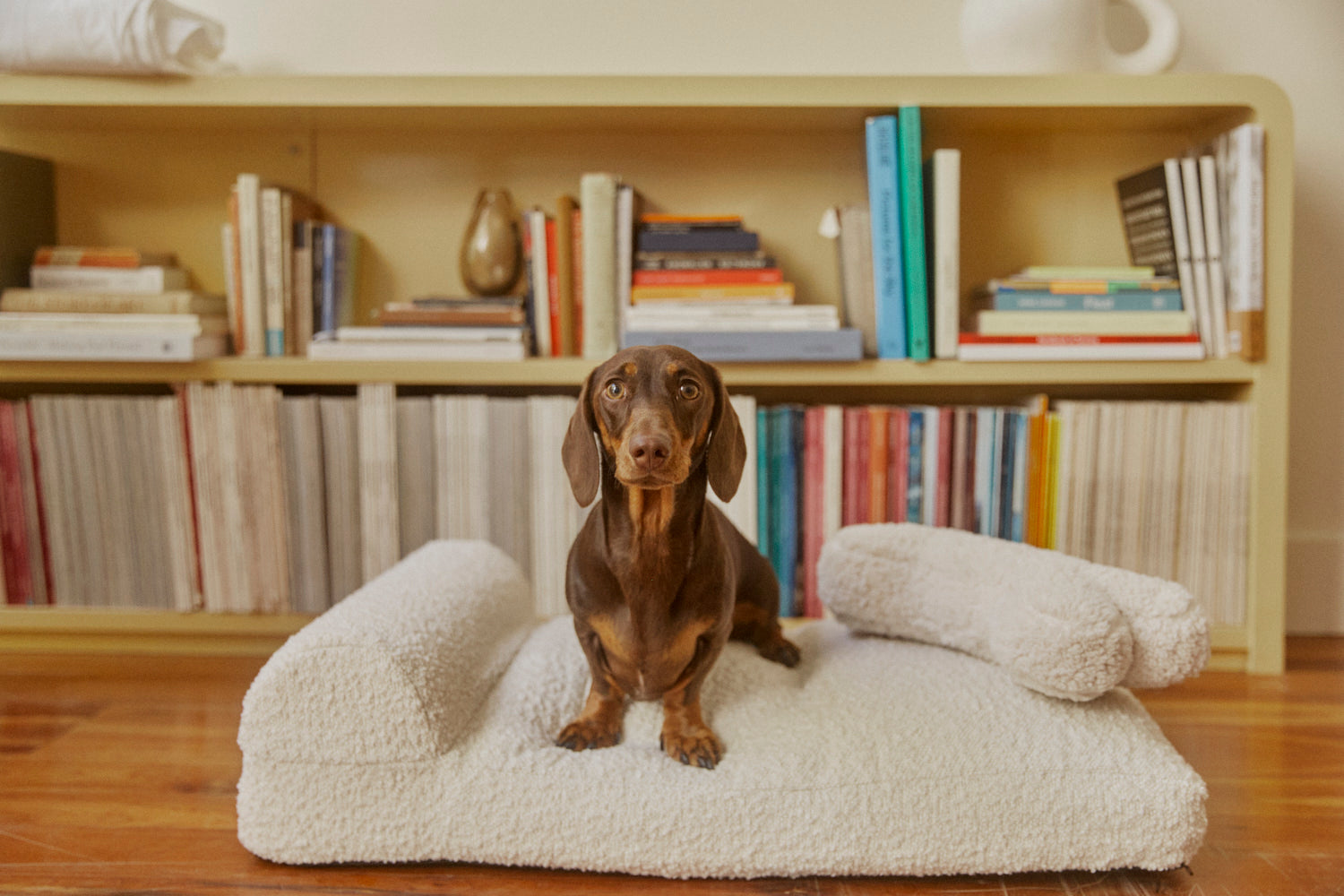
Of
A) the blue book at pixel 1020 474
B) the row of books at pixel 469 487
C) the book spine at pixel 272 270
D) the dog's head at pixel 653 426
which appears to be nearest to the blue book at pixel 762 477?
the row of books at pixel 469 487

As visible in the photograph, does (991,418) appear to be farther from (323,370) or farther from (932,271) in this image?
(323,370)

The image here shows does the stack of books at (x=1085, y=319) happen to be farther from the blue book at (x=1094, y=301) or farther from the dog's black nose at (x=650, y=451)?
the dog's black nose at (x=650, y=451)

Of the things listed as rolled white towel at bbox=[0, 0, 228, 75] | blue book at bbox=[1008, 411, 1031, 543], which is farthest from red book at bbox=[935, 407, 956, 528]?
rolled white towel at bbox=[0, 0, 228, 75]

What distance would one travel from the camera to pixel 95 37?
1.62 m

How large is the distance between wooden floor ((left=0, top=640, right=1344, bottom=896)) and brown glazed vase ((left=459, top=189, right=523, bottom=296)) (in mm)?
855

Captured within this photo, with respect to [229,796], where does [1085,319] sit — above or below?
above

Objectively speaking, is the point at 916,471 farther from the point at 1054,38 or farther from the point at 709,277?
the point at 1054,38

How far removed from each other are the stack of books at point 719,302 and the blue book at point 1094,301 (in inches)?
12.8

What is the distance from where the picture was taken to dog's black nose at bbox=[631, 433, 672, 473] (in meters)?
0.93

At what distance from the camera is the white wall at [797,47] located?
1.91 meters

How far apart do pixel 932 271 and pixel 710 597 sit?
939 millimetres

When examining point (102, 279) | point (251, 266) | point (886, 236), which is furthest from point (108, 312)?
point (886, 236)

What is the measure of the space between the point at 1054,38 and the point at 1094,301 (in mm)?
473

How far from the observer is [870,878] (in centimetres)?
104
